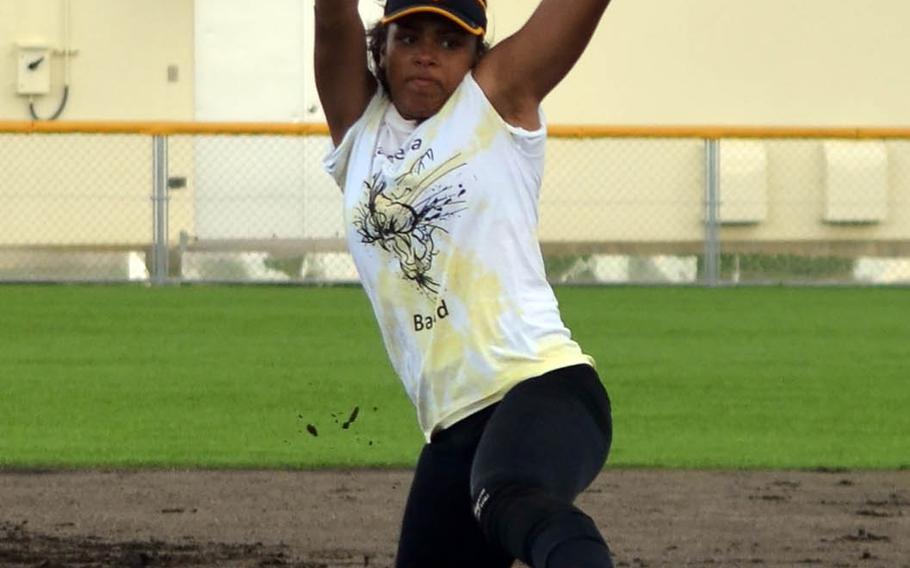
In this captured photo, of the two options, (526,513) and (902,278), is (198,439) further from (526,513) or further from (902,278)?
(902,278)

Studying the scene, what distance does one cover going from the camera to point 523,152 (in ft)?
15.4

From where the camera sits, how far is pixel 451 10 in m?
4.71

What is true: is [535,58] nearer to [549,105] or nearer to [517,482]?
[517,482]

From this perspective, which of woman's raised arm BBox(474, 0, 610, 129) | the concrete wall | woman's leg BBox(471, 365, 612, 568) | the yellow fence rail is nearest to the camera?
woman's leg BBox(471, 365, 612, 568)

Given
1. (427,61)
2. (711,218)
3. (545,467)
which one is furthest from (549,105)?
(545,467)

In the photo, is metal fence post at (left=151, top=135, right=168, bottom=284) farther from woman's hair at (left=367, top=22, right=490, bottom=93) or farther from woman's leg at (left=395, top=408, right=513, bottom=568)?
woman's leg at (left=395, top=408, right=513, bottom=568)

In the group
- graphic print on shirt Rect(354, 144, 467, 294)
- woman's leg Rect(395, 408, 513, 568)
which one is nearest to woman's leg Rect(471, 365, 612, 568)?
woman's leg Rect(395, 408, 513, 568)

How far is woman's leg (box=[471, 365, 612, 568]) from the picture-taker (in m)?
3.96

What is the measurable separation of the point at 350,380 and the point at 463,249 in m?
8.24

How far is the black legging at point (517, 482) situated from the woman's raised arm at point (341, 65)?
33.3 inches

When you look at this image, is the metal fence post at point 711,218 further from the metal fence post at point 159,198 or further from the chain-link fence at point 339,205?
the metal fence post at point 159,198

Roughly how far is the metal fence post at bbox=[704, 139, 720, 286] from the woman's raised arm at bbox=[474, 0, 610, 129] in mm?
15815

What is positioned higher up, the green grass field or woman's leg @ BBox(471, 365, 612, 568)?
woman's leg @ BBox(471, 365, 612, 568)

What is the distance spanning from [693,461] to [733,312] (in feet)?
24.6
